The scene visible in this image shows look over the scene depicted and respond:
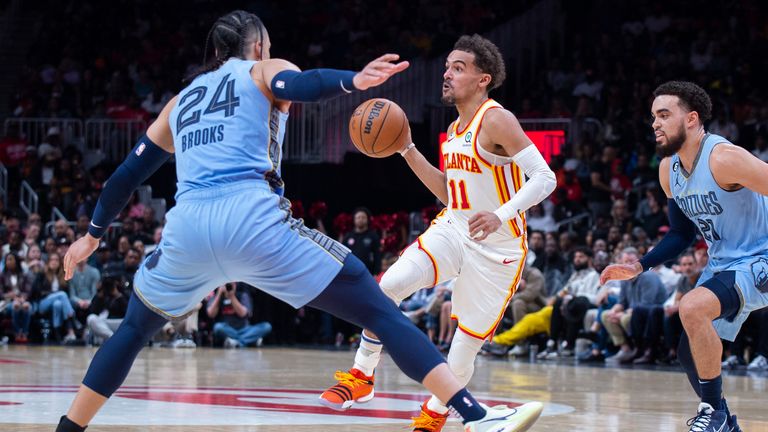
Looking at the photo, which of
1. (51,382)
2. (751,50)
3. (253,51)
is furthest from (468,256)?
(751,50)

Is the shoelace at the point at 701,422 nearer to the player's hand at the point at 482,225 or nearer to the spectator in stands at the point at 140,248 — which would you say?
Answer: the player's hand at the point at 482,225

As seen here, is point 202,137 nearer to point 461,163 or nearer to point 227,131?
point 227,131

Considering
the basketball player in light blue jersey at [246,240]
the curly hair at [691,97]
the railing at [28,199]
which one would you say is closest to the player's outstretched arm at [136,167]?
the basketball player in light blue jersey at [246,240]

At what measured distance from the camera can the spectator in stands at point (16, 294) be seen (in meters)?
15.8

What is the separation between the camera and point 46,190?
63.5ft

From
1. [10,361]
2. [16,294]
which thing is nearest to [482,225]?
[10,361]

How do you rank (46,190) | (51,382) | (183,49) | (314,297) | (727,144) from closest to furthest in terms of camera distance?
(314,297) < (727,144) < (51,382) < (46,190) < (183,49)

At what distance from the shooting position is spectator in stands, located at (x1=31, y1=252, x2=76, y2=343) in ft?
51.7

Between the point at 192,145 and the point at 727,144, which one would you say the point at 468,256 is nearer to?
the point at 727,144

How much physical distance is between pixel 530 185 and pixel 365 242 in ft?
32.1

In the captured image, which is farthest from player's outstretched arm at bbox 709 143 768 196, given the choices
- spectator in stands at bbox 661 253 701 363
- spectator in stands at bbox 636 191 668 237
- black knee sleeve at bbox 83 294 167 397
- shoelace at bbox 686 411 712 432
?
spectator in stands at bbox 636 191 668 237

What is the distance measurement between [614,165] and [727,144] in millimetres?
10932

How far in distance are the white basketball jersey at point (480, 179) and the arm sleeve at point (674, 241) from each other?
718 mm

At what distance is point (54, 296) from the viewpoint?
1573 cm
